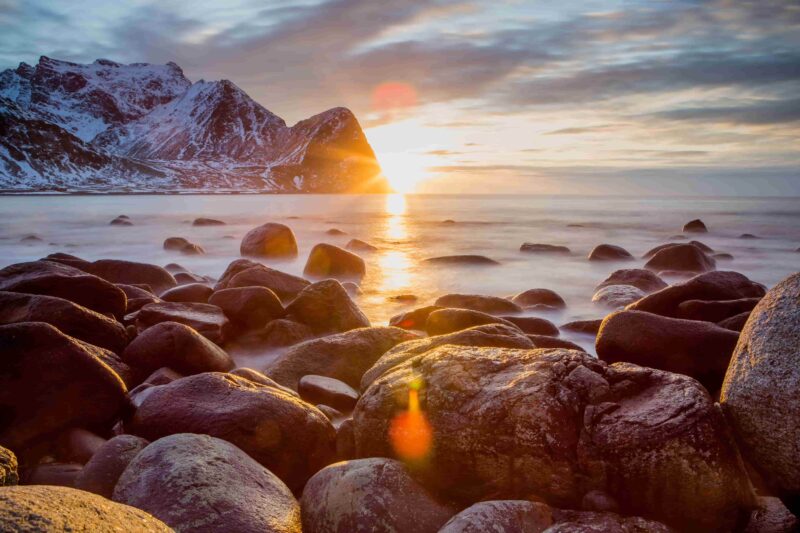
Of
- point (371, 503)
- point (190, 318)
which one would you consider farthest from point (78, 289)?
point (371, 503)

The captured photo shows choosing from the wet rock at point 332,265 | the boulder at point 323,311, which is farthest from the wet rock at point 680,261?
the boulder at point 323,311

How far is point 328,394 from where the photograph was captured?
16.7 ft

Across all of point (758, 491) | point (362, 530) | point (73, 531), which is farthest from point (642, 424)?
point (73, 531)

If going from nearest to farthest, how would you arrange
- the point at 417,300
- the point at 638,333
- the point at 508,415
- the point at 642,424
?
1. the point at 642,424
2. the point at 508,415
3. the point at 638,333
4. the point at 417,300

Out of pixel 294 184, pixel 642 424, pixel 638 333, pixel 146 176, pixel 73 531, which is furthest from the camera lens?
pixel 294 184

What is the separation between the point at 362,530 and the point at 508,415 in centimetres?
93

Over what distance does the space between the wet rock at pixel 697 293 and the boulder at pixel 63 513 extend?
251 inches

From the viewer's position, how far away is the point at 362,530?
10.1 ft

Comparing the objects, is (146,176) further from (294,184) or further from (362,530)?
(362,530)

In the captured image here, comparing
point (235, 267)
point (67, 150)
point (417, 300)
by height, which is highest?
point (67, 150)

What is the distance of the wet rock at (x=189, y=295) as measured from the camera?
856 cm

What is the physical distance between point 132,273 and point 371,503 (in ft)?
28.6

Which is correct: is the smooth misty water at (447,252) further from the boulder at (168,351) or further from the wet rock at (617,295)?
the boulder at (168,351)

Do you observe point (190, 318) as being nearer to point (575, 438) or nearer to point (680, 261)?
point (575, 438)
